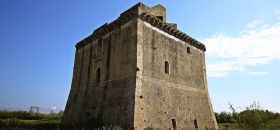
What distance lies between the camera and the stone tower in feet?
42.7

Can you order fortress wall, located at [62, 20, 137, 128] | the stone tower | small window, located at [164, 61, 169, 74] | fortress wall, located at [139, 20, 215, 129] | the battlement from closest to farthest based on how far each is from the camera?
1. the stone tower
2. fortress wall, located at [62, 20, 137, 128]
3. fortress wall, located at [139, 20, 215, 129]
4. the battlement
5. small window, located at [164, 61, 169, 74]

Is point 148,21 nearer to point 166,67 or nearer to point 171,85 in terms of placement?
point 166,67

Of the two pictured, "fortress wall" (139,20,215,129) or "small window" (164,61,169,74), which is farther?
"small window" (164,61,169,74)

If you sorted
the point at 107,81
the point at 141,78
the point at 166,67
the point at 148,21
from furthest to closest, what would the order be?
the point at 166,67 < the point at 107,81 < the point at 148,21 < the point at 141,78

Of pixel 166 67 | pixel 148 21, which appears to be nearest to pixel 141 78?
pixel 166 67

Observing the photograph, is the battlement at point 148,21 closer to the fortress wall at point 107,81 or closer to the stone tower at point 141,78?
the stone tower at point 141,78

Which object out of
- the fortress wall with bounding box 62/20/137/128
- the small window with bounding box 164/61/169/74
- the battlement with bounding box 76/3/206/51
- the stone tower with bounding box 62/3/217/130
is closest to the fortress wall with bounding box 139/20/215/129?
the stone tower with bounding box 62/3/217/130

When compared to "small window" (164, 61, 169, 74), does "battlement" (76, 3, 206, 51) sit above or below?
above

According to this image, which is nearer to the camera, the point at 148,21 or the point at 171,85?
the point at 148,21

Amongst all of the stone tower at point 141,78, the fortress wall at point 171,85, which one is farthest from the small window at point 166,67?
the fortress wall at point 171,85

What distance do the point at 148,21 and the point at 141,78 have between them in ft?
13.4

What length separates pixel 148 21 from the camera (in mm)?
14758

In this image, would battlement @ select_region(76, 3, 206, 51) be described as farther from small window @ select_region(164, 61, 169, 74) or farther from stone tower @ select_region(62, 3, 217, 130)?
small window @ select_region(164, 61, 169, 74)

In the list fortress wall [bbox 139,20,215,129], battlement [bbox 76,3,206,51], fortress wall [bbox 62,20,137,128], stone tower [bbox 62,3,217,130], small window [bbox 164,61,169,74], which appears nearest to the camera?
stone tower [bbox 62,3,217,130]
